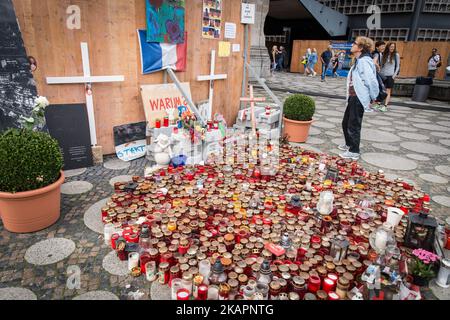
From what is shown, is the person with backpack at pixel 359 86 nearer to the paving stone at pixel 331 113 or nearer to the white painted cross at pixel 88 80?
the white painted cross at pixel 88 80

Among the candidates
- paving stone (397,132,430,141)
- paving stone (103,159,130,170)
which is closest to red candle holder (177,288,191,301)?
paving stone (103,159,130,170)

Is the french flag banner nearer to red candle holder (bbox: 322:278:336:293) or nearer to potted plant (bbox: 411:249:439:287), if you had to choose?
red candle holder (bbox: 322:278:336:293)

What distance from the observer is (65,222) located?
355 cm

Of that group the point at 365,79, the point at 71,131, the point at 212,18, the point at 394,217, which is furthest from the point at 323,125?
the point at 71,131

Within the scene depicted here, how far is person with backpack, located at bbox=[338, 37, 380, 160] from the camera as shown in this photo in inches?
206

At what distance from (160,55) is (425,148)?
6149mm

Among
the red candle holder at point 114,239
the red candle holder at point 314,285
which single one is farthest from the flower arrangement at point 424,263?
the red candle holder at point 114,239

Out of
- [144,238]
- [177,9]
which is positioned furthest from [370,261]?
[177,9]

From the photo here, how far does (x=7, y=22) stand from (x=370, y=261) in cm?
514

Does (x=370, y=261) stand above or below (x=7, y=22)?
below

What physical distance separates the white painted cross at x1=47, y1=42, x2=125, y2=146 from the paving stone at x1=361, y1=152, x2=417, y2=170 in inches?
193

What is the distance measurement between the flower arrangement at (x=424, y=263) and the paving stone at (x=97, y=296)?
2.67m

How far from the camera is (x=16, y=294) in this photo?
2504 mm
